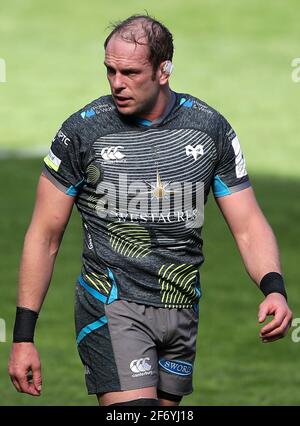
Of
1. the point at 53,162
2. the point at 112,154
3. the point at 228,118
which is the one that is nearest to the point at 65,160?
the point at 53,162

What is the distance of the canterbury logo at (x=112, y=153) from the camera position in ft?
23.7

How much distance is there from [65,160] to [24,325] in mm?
913

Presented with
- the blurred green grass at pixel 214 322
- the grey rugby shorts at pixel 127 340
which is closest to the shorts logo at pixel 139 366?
the grey rugby shorts at pixel 127 340

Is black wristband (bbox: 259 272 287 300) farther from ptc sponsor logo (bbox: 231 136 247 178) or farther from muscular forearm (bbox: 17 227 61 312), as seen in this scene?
muscular forearm (bbox: 17 227 61 312)

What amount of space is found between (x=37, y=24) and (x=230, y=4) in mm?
5133

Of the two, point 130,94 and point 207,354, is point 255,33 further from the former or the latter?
point 130,94

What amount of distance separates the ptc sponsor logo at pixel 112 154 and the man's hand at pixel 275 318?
1107mm

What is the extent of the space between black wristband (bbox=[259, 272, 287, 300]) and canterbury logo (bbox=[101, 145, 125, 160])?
102cm

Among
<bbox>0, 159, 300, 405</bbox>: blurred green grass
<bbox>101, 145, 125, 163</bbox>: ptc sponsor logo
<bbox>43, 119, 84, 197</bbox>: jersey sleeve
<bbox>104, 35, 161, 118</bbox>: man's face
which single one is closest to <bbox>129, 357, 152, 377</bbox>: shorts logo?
<bbox>43, 119, 84, 197</bbox>: jersey sleeve

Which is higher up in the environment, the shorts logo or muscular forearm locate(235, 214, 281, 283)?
muscular forearm locate(235, 214, 281, 283)

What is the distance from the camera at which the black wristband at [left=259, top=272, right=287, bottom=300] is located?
281 inches

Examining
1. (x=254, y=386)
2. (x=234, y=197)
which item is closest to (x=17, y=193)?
(x=254, y=386)

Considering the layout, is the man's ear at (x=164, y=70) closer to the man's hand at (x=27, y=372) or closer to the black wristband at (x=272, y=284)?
the black wristband at (x=272, y=284)

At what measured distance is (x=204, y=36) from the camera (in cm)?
3150
